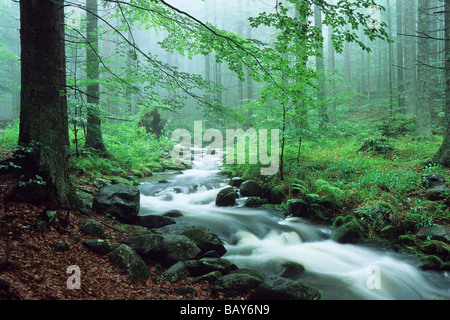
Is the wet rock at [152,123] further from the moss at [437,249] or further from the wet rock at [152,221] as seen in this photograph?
the moss at [437,249]

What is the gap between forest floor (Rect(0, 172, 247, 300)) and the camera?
2.49 m

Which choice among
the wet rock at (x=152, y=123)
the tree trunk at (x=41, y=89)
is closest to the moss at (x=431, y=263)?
the tree trunk at (x=41, y=89)

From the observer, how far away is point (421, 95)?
431 inches

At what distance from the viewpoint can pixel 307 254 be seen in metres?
5.65

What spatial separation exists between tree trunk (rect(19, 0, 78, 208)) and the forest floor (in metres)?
0.46

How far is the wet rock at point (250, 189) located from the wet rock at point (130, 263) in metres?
5.59

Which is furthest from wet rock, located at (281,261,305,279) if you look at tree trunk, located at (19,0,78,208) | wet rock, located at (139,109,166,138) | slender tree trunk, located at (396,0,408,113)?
slender tree trunk, located at (396,0,408,113)

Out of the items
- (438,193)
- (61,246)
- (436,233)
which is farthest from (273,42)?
(438,193)

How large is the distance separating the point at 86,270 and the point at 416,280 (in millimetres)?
5489

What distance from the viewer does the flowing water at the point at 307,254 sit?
4.39 m

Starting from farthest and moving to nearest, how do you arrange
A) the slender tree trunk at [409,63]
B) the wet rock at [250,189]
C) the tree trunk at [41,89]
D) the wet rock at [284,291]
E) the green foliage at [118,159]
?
the slender tree trunk at [409,63] < the wet rock at [250,189] < the green foliage at [118,159] < the tree trunk at [41,89] < the wet rock at [284,291]

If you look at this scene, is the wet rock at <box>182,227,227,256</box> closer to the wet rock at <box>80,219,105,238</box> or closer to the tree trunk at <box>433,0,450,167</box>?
the wet rock at <box>80,219,105,238</box>

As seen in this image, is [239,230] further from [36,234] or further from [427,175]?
[427,175]
